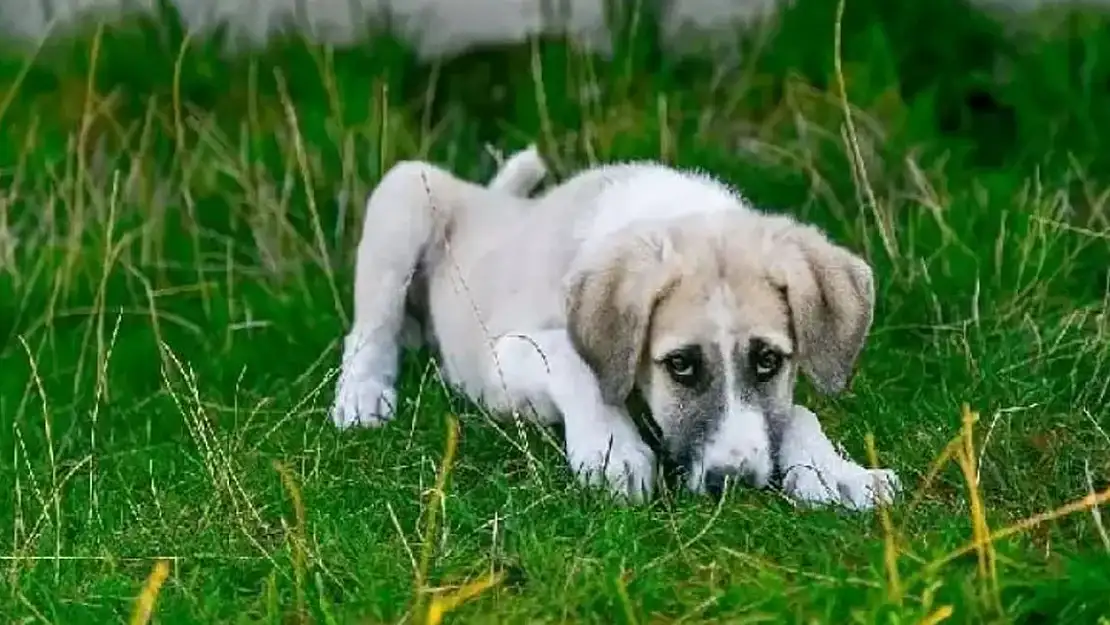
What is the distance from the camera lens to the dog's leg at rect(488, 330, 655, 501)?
4504mm

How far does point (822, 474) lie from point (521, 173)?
6.93 feet

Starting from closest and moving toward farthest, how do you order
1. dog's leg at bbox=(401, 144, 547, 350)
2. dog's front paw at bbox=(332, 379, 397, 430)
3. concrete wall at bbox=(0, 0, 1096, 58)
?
dog's front paw at bbox=(332, 379, 397, 430), dog's leg at bbox=(401, 144, 547, 350), concrete wall at bbox=(0, 0, 1096, 58)

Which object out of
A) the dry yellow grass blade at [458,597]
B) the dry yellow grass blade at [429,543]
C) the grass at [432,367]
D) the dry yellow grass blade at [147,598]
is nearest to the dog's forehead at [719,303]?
the grass at [432,367]

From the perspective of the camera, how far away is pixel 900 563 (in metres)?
3.95

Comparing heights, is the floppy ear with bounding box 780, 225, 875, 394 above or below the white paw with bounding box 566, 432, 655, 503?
above

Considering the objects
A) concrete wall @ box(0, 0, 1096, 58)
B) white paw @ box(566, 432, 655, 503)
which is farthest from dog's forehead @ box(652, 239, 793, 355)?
concrete wall @ box(0, 0, 1096, 58)

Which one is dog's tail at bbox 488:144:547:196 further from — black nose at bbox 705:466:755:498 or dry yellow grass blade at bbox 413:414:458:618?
dry yellow grass blade at bbox 413:414:458:618

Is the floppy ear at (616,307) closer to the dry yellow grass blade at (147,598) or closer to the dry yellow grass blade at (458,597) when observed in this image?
the dry yellow grass blade at (458,597)

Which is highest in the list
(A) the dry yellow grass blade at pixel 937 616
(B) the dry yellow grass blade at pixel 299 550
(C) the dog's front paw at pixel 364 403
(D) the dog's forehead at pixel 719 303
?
(D) the dog's forehead at pixel 719 303

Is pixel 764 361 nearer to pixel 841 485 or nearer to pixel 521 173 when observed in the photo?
pixel 841 485

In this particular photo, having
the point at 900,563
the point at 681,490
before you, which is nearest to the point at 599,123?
the point at 681,490

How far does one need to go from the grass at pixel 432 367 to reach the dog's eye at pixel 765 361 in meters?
0.29

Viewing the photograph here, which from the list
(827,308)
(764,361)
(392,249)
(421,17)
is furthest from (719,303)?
(421,17)

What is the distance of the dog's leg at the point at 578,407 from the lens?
4.50 metres
